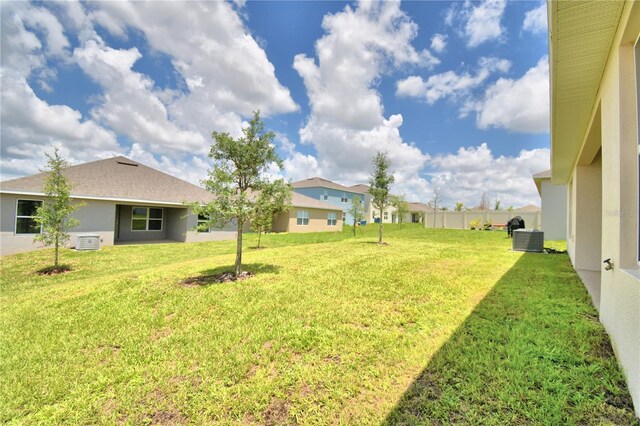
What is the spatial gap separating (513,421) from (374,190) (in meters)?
13.5

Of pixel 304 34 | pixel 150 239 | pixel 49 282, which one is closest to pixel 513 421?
pixel 49 282

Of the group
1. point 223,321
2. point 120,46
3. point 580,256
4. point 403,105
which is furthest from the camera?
point 403,105

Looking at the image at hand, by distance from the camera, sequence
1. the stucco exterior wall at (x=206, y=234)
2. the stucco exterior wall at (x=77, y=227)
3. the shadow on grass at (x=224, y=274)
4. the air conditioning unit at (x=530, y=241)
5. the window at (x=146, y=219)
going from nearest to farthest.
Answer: the shadow on grass at (x=224, y=274)
the air conditioning unit at (x=530, y=241)
the stucco exterior wall at (x=77, y=227)
the stucco exterior wall at (x=206, y=234)
the window at (x=146, y=219)

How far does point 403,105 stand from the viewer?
18734 millimetres

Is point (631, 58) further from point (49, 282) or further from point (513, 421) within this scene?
point (49, 282)

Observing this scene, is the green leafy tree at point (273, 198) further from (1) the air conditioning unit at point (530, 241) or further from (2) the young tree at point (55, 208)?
(1) the air conditioning unit at point (530, 241)

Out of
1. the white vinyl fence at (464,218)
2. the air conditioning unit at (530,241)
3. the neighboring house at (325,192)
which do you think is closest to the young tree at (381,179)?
the air conditioning unit at (530,241)

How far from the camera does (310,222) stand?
90.8 ft

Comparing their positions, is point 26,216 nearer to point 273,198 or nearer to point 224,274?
point 224,274

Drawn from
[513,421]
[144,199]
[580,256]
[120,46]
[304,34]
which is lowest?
[513,421]

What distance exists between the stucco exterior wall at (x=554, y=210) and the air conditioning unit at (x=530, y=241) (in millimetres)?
7662

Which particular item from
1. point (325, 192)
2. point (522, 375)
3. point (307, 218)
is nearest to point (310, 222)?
point (307, 218)

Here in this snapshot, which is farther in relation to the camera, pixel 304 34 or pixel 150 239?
pixel 150 239

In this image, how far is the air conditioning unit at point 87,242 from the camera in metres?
13.6
